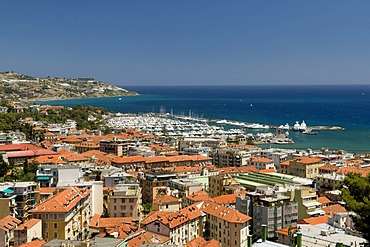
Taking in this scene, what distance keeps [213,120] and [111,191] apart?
1933 inches

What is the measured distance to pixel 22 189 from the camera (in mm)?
16109

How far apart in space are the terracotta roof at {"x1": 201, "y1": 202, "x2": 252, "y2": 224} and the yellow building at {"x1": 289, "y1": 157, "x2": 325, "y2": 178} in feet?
35.2

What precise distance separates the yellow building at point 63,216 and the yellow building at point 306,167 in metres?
13.9

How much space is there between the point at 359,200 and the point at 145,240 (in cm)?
630

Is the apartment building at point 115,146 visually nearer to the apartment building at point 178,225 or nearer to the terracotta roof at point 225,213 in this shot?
the terracotta roof at point 225,213

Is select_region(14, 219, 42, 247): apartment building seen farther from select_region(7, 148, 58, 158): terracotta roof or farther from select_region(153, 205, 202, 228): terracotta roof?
select_region(7, 148, 58, 158): terracotta roof

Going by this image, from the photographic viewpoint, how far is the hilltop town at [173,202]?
14.0m

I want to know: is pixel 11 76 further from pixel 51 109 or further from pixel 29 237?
pixel 29 237

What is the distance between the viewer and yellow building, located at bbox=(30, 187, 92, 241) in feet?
48.5

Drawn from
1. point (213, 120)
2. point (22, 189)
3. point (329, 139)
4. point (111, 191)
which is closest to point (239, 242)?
point (111, 191)

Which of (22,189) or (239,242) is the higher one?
(22,189)

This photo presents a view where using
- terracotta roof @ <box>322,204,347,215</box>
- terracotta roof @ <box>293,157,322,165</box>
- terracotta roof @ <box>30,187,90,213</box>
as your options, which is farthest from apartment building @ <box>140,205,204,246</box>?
terracotta roof @ <box>293,157,322,165</box>

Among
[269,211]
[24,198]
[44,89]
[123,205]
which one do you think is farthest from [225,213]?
[44,89]

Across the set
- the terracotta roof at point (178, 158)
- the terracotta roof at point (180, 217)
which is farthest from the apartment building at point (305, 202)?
the terracotta roof at point (178, 158)
